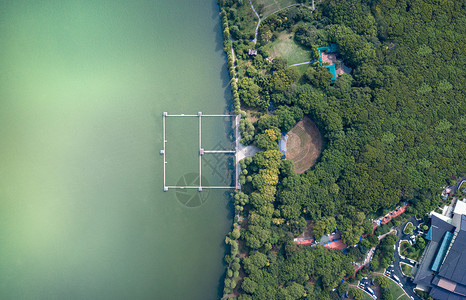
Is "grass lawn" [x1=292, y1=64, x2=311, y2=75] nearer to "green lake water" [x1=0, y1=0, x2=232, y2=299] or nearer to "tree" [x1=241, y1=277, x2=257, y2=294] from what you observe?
"green lake water" [x1=0, y1=0, x2=232, y2=299]

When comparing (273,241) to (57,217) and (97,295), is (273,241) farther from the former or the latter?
(57,217)

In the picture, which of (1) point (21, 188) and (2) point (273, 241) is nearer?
(2) point (273, 241)

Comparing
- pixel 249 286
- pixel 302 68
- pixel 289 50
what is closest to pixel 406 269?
pixel 249 286

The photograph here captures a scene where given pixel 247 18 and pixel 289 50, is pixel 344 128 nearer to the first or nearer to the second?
pixel 289 50

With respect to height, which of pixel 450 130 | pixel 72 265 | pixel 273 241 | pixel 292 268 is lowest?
pixel 72 265

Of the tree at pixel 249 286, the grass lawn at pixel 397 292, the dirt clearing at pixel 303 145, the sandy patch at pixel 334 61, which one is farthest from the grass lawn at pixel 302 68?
the grass lawn at pixel 397 292

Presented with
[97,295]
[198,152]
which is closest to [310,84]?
[198,152]
